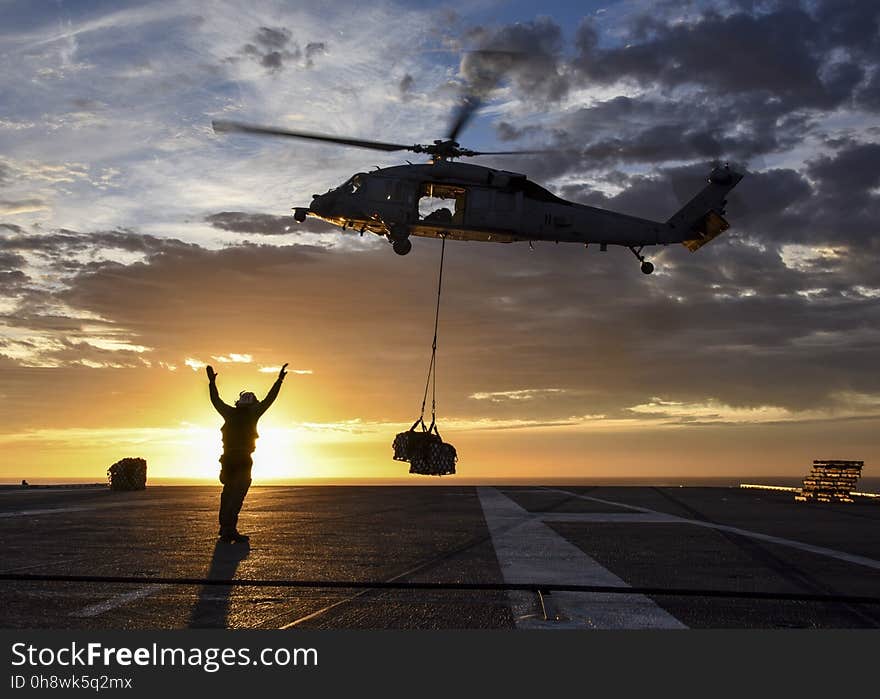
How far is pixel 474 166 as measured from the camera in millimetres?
28203

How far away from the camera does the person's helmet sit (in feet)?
46.5

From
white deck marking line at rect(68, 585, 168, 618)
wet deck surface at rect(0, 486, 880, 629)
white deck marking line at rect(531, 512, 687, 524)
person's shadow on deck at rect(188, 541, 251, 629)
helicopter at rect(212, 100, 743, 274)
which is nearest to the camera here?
person's shadow on deck at rect(188, 541, 251, 629)

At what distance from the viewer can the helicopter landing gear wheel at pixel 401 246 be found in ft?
90.1

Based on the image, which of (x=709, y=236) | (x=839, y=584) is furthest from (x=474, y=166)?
(x=839, y=584)

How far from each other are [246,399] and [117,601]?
5.71 metres

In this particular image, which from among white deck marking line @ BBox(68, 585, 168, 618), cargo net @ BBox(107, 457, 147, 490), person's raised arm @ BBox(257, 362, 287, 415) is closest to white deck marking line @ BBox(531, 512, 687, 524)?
person's raised arm @ BBox(257, 362, 287, 415)

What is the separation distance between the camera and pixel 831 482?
3300 cm

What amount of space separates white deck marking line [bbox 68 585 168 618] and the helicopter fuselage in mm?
18953

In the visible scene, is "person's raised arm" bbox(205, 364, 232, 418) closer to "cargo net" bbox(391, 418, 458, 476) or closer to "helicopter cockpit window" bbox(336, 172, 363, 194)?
"cargo net" bbox(391, 418, 458, 476)

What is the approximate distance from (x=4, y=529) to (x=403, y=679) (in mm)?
13692

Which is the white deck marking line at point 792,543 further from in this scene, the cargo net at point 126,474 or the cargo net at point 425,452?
the cargo net at point 126,474

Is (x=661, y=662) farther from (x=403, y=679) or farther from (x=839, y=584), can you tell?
(x=839, y=584)

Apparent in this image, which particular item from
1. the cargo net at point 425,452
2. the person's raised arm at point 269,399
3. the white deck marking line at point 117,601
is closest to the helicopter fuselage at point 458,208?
the cargo net at point 425,452

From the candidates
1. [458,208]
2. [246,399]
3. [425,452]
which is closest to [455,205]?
[458,208]
